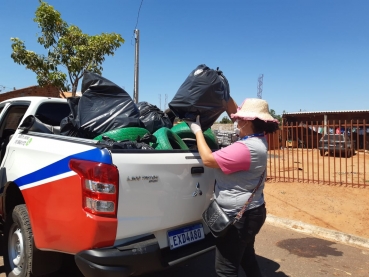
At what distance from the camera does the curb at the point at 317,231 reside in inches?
196

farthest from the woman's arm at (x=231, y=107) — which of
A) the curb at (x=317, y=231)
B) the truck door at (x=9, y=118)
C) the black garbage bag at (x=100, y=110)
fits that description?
the curb at (x=317, y=231)

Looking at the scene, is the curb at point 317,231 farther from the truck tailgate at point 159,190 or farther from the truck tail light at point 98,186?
the truck tail light at point 98,186

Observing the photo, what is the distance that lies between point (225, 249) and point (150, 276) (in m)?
1.37

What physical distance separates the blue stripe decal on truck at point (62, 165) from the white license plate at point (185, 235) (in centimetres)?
93

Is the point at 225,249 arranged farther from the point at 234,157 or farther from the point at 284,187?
the point at 284,187

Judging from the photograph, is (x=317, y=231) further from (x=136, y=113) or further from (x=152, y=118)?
(x=136, y=113)

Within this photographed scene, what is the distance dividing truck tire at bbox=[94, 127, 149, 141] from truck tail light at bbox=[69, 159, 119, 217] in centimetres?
78

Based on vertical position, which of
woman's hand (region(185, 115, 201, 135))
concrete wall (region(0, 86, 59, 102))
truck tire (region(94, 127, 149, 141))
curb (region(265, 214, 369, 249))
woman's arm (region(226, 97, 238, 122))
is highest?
concrete wall (region(0, 86, 59, 102))

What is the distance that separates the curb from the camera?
4988 mm

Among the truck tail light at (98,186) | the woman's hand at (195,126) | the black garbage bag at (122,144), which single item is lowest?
the truck tail light at (98,186)

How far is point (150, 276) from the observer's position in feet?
11.9

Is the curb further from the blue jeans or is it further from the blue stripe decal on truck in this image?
the blue stripe decal on truck

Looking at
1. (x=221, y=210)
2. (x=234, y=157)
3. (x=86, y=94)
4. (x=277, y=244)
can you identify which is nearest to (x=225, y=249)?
(x=221, y=210)

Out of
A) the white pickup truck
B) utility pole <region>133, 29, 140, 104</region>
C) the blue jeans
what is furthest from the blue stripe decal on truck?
utility pole <region>133, 29, 140, 104</region>
